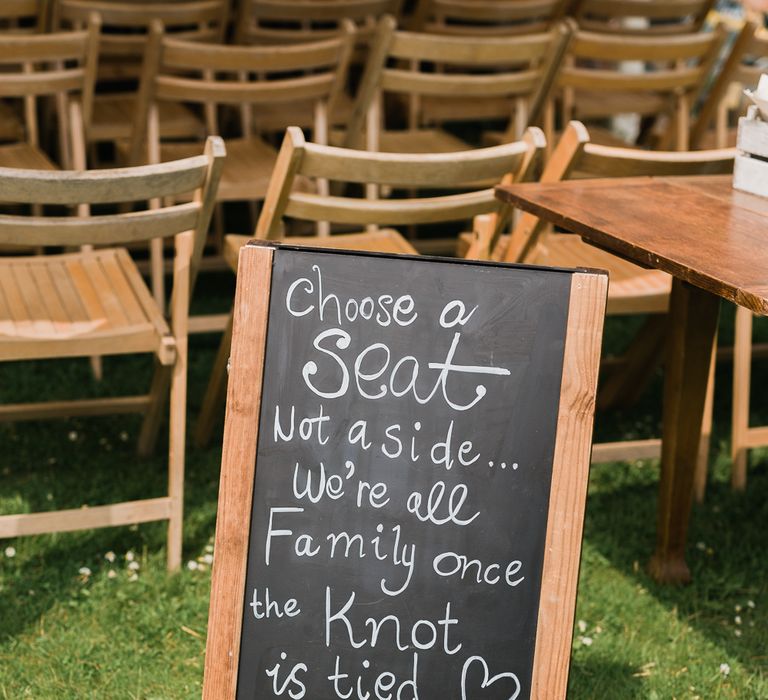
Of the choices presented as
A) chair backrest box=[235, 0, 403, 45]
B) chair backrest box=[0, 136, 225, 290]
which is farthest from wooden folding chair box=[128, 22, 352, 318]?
chair backrest box=[0, 136, 225, 290]

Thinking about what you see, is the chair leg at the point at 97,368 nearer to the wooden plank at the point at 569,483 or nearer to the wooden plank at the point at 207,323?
the wooden plank at the point at 207,323

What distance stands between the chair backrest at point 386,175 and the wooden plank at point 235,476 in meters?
0.85

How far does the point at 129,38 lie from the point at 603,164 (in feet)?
7.38

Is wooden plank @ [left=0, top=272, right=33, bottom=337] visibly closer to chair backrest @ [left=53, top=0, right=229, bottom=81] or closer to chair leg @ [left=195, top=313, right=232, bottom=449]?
chair leg @ [left=195, top=313, right=232, bottom=449]

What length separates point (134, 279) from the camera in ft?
10.2

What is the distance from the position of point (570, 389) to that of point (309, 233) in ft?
10.5

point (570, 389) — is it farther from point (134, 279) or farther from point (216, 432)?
point (216, 432)

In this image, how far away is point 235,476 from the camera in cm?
200

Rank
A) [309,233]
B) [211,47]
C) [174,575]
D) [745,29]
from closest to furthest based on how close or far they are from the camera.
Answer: [174,575] → [211,47] → [745,29] → [309,233]

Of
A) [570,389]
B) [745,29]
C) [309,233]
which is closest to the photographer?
[570,389]

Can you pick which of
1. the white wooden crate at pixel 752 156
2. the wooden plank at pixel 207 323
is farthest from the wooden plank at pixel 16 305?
the white wooden crate at pixel 752 156

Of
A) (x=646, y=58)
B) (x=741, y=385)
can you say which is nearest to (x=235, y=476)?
(x=741, y=385)

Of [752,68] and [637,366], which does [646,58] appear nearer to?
[752,68]

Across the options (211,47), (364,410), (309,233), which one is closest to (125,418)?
(211,47)
